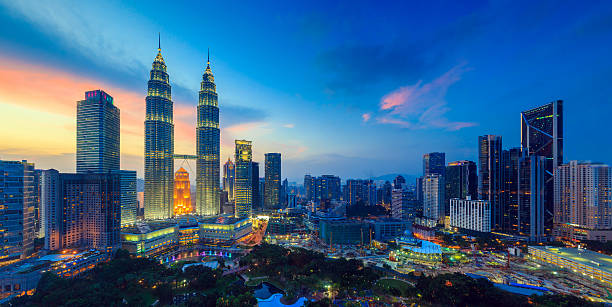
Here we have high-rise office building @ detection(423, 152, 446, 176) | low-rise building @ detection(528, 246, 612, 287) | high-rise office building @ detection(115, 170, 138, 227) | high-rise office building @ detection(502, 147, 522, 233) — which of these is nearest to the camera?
low-rise building @ detection(528, 246, 612, 287)

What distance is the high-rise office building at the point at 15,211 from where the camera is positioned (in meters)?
45.6

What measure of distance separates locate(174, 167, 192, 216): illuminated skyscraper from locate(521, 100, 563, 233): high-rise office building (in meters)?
150

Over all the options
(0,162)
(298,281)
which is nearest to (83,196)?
(0,162)

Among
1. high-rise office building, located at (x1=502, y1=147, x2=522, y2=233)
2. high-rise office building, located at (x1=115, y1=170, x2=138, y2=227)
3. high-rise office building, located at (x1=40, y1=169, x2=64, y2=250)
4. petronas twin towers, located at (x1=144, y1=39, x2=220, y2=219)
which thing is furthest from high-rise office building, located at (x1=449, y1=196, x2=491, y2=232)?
high-rise office building, located at (x1=115, y1=170, x2=138, y2=227)

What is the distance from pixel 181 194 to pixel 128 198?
46725 mm

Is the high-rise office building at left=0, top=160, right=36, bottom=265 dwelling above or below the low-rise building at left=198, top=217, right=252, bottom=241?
above

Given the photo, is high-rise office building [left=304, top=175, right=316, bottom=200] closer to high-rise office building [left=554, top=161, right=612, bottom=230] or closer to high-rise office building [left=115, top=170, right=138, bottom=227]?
high-rise office building [left=115, top=170, right=138, bottom=227]

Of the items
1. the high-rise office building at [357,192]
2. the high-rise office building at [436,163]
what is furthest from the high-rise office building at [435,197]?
the high-rise office building at [436,163]

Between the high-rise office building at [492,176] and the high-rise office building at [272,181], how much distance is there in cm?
9015

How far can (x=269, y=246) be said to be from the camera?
5588cm

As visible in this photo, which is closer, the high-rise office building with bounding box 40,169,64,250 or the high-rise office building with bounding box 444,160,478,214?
the high-rise office building with bounding box 40,169,64,250

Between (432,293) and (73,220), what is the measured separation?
245ft

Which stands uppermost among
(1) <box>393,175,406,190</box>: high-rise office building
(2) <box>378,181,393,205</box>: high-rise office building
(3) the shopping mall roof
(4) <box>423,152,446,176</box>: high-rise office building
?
(4) <box>423,152,446,176</box>: high-rise office building

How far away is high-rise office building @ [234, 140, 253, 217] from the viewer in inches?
4427
